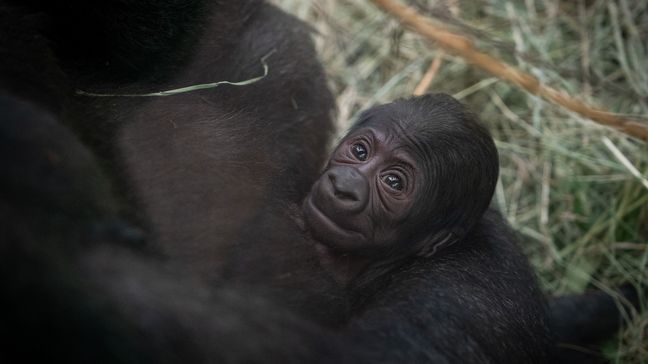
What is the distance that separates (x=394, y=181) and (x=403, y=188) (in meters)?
0.04

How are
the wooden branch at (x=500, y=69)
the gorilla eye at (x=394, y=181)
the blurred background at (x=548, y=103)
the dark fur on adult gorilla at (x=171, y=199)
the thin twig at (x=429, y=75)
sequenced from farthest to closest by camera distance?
the thin twig at (x=429, y=75)
the blurred background at (x=548, y=103)
the wooden branch at (x=500, y=69)
the gorilla eye at (x=394, y=181)
the dark fur on adult gorilla at (x=171, y=199)

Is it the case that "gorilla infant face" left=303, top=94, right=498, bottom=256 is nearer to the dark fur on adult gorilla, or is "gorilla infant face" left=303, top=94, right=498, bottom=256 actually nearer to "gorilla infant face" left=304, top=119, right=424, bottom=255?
"gorilla infant face" left=304, top=119, right=424, bottom=255

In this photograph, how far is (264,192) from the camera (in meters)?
2.72

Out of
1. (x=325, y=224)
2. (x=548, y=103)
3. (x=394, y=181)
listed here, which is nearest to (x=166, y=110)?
(x=325, y=224)

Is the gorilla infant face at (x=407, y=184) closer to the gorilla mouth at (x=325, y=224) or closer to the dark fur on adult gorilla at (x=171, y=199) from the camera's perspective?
the gorilla mouth at (x=325, y=224)

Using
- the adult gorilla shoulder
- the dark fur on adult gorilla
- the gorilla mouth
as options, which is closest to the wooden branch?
the dark fur on adult gorilla

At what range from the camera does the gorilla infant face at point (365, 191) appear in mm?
2807

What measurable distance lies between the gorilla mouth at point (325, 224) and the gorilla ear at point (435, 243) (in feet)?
0.70

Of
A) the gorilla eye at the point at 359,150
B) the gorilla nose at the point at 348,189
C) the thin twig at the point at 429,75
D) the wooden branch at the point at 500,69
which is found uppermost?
the wooden branch at the point at 500,69

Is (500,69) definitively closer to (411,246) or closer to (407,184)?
(407,184)

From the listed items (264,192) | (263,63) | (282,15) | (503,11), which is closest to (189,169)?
(264,192)

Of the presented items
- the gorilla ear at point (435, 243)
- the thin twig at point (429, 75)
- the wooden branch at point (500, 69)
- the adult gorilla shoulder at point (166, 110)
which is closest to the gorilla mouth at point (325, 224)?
the adult gorilla shoulder at point (166, 110)

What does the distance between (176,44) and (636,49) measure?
2.70 m

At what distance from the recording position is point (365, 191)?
2.87 m
